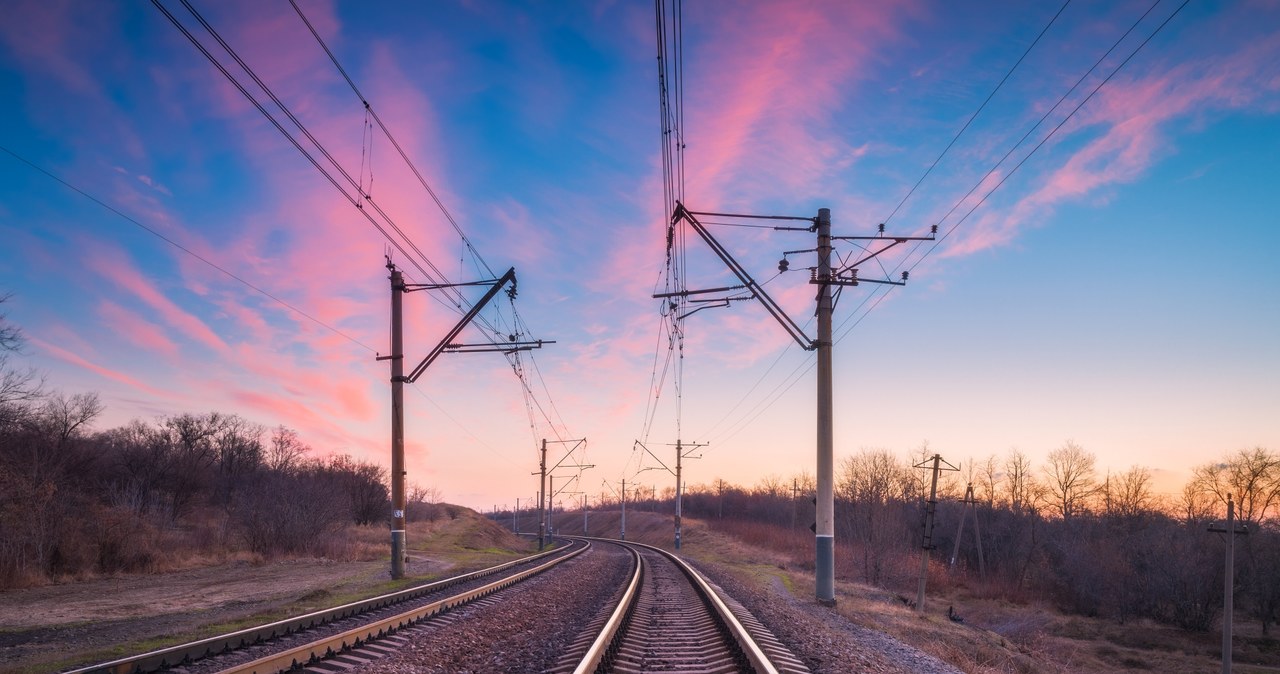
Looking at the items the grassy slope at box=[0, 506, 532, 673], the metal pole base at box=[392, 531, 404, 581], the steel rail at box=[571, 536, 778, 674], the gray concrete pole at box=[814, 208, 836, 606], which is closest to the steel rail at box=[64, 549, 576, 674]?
the grassy slope at box=[0, 506, 532, 673]

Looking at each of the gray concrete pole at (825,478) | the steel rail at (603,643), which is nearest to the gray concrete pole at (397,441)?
the steel rail at (603,643)

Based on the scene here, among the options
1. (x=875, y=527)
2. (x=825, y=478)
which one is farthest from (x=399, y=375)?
(x=875, y=527)

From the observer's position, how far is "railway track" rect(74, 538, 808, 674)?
857cm

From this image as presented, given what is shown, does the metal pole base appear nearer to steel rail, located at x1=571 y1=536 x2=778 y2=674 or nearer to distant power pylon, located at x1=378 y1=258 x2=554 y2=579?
distant power pylon, located at x1=378 y1=258 x2=554 y2=579

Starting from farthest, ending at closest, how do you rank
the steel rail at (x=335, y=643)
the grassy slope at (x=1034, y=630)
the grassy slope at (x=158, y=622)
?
the grassy slope at (x=1034, y=630)
the grassy slope at (x=158, y=622)
the steel rail at (x=335, y=643)

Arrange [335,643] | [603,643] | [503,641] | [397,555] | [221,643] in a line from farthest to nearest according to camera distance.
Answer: [397,555], [503,641], [335,643], [603,643], [221,643]

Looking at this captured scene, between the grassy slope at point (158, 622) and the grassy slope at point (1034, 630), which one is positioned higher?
the grassy slope at point (158, 622)

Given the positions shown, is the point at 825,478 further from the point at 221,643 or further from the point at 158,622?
the point at 158,622

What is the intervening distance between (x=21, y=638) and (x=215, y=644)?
5.38 meters

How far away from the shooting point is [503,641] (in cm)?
1112

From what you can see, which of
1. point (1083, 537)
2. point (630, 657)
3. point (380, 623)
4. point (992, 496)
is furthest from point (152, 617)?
point (992, 496)

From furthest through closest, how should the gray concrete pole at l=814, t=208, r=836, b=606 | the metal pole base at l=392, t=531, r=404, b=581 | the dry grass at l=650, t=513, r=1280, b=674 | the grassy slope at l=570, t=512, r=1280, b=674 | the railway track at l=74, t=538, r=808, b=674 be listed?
the dry grass at l=650, t=513, r=1280, b=674 < the grassy slope at l=570, t=512, r=1280, b=674 < the metal pole base at l=392, t=531, r=404, b=581 < the gray concrete pole at l=814, t=208, r=836, b=606 < the railway track at l=74, t=538, r=808, b=674

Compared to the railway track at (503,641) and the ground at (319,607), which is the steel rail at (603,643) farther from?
the ground at (319,607)

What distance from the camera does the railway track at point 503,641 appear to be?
8.57m
